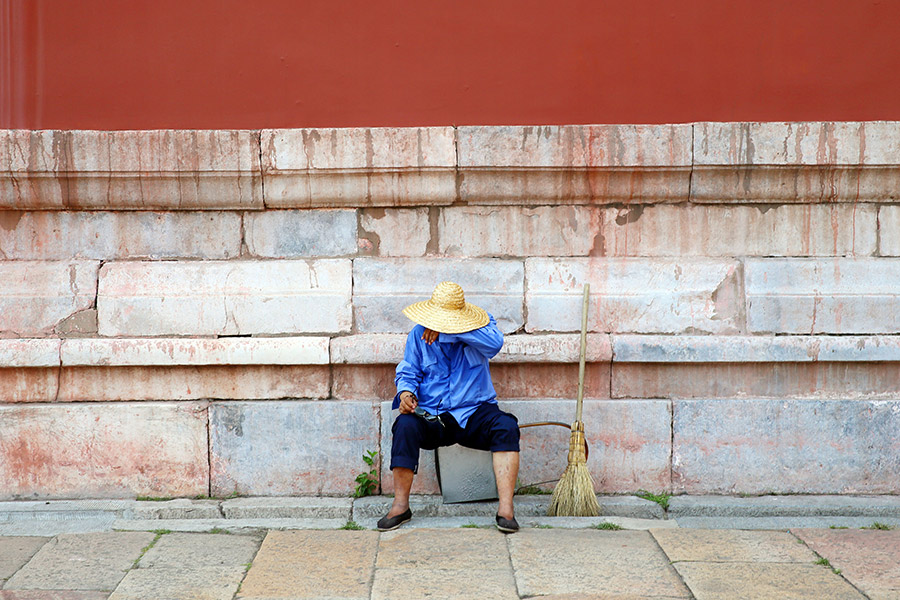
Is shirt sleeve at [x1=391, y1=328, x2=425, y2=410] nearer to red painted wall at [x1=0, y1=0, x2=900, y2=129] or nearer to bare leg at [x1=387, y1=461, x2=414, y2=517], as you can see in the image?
bare leg at [x1=387, y1=461, x2=414, y2=517]

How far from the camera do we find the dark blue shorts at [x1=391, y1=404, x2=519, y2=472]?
12.8 ft

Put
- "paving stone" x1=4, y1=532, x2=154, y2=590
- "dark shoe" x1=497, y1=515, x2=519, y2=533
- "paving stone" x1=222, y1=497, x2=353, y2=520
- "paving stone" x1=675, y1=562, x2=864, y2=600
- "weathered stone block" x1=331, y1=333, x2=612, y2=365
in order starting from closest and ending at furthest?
"paving stone" x1=675, y1=562, x2=864, y2=600 → "paving stone" x1=4, y1=532, x2=154, y2=590 → "dark shoe" x1=497, y1=515, x2=519, y2=533 → "paving stone" x1=222, y1=497, x2=353, y2=520 → "weathered stone block" x1=331, y1=333, x2=612, y2=365

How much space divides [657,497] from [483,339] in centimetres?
137

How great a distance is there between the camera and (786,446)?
429 centimetres

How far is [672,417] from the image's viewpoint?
14.0 feet

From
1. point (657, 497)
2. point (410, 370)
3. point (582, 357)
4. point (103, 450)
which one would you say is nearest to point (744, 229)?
point (582, 357)

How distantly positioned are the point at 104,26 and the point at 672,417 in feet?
12.5

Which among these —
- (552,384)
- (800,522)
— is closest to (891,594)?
(800,522)

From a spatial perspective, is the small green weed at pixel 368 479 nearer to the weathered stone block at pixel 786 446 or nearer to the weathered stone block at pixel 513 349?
the weathered stone block at pixel 513 349

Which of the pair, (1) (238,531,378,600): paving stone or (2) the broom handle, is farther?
(2) the broom handle

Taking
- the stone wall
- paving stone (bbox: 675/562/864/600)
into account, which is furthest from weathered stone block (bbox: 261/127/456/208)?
paving stone (bbox: 675/562/864/600)

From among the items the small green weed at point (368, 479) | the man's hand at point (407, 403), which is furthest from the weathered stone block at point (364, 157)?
the small green weed at point (368, 479)

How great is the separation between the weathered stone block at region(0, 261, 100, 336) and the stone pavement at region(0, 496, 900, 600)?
0.98m

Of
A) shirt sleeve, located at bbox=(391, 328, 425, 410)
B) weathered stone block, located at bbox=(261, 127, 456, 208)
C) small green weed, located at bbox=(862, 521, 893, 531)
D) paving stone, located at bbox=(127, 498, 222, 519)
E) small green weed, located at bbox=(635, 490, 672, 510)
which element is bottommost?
small green weed, located at bbox=(862, 521, 893, 531)
